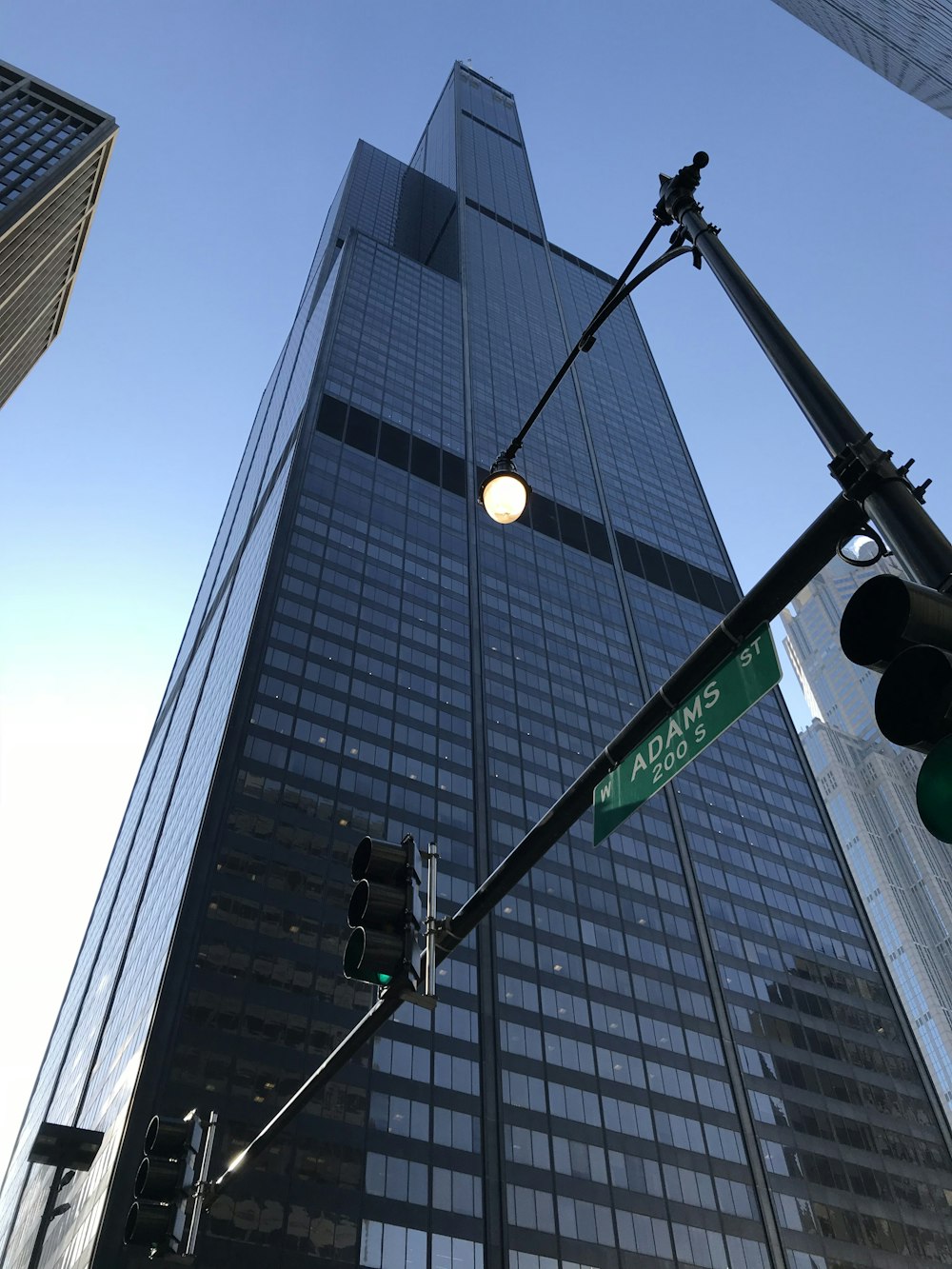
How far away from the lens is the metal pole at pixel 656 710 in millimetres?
5121

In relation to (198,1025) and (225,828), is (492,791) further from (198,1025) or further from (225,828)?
(198,1025)

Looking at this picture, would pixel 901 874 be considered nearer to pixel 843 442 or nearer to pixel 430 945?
pixel 430 945

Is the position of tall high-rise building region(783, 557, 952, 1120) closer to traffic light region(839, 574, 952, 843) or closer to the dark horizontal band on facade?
the dark horizontal band on facade

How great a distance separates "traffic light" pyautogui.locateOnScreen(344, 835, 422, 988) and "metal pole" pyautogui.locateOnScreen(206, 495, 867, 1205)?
15cm

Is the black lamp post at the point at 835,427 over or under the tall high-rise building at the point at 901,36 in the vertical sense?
under

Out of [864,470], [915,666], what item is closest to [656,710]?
[864,470]

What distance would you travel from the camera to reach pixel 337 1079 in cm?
6962

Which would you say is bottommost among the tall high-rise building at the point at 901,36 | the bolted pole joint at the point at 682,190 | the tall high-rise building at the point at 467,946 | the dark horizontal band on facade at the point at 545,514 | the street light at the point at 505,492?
the street light at the point at 505,492

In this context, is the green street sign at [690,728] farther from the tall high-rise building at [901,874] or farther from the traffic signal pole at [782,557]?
the tall high-rise building at [901,874]

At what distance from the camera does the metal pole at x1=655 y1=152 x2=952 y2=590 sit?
4531 mm

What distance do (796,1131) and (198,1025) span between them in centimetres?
5237

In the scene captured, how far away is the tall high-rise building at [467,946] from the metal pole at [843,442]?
1761 inches

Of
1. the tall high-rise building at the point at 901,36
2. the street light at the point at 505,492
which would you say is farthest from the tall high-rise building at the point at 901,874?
the street light at the point at 505,492

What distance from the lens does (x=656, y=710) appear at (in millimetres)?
5852
